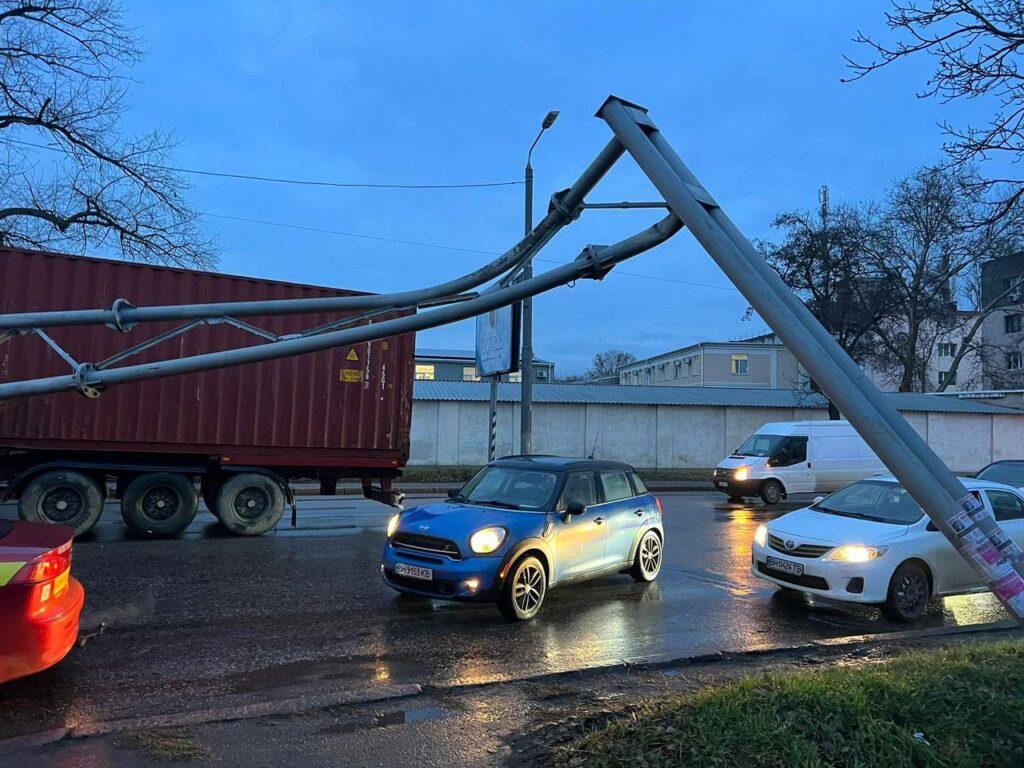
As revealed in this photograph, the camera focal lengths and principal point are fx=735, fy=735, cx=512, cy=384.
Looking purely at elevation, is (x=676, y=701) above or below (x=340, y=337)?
below

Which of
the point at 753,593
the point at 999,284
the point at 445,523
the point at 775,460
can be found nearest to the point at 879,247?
the point at 999,284

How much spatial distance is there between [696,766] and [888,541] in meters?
4.87

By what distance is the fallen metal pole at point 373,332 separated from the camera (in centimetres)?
441

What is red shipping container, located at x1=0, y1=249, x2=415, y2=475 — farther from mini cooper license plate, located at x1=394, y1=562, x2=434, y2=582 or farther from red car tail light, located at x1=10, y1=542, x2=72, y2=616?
red car tail light, located at x1=10, y1=542, x2=72, y2=616

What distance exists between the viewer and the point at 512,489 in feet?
25.8

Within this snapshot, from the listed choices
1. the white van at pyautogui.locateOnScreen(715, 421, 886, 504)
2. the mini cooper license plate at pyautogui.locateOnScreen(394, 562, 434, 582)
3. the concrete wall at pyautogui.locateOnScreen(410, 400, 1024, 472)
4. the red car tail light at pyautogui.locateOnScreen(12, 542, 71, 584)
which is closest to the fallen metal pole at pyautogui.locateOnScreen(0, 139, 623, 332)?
the red car tail light at pyautogui.locateOnScreen(12, 542, 71, 584)

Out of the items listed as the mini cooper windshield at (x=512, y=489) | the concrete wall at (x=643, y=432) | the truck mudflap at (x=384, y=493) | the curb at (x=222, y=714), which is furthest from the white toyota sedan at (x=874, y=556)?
the concrete wall at (x=643, y=432)

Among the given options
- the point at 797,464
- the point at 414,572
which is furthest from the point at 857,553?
the point at 797,464

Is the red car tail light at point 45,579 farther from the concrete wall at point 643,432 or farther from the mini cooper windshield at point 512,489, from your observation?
the concrete wall at point 643,432

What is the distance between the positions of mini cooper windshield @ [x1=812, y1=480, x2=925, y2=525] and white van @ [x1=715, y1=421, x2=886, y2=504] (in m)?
10.2

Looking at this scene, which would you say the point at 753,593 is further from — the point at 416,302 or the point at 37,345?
the point at 37,345

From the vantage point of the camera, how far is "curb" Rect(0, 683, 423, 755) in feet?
13.5

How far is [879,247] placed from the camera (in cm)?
3309

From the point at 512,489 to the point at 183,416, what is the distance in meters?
6.11
